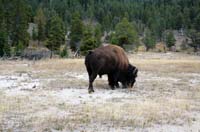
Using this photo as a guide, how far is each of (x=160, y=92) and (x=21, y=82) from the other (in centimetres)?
852

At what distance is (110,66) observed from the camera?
69.7 ft

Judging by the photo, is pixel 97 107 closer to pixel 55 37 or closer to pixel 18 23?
pixel 55 37

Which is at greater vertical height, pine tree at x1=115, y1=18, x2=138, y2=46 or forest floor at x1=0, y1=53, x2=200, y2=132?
forest floor at x1=0, y1=53, x2=200, y2=132

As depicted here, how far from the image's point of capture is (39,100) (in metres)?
17.1

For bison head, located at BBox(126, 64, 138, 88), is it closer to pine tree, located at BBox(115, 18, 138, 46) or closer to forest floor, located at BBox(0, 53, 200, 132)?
forest floor, located at BBox(0, 53, 200, 132)

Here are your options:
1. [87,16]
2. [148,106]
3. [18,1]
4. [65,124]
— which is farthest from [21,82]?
[87,16]

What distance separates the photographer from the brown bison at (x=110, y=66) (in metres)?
20.4

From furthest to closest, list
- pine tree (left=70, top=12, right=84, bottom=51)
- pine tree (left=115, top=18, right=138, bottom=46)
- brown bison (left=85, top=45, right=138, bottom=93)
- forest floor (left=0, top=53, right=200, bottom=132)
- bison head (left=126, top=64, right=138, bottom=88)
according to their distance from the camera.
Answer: pine tree (left=115, top=18, right=138, bottom=46)
pine tree (left=70, top=12, right=84, bottom=51)
bison head (left=126, top=64, right=138, bottom=88)
brown bison (left=85, top=45, right=138, bottom=93)
forest floor (left=0, top=53, right=200, bottom=132)

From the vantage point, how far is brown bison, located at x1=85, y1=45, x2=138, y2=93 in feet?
66.9

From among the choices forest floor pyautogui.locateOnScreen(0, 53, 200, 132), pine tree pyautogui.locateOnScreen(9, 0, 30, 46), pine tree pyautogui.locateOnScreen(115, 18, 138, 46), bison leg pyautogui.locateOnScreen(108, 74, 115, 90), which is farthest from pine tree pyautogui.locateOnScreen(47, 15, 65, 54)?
bison leg pyautogui.locateOnScreen(108, 74, 115, 90)

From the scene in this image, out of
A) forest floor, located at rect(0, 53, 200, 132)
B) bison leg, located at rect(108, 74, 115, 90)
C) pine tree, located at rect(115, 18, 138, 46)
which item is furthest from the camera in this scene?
pine tree, located at rect(115, 18, 138, 46)

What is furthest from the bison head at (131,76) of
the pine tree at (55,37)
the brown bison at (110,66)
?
the pine tree at (55,37)

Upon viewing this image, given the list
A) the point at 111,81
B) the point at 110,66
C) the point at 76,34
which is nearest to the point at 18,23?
the point at 76,34

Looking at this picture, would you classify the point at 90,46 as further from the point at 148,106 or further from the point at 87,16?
the point at 87,16
